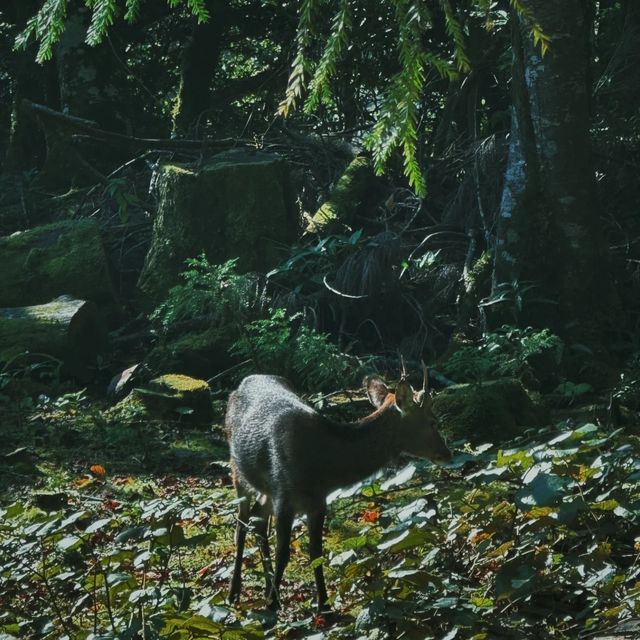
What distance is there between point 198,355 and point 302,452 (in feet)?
17.2

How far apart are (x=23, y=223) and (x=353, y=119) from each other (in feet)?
14.2

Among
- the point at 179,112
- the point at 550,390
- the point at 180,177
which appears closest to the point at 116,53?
the point at 179,112

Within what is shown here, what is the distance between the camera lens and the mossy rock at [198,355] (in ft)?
36.3

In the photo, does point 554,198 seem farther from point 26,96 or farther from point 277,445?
point 26,96

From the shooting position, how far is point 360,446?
6172 mm

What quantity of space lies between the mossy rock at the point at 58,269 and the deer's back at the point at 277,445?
6296 mm

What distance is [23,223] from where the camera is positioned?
14836 millimetres

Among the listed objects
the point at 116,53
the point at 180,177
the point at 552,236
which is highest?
the point at 116,53

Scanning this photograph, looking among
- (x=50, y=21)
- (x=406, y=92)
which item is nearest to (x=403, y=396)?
(x=406, y=92)

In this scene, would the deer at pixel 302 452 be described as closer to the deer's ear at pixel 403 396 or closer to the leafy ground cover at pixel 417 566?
the deer's ear at pixel 403 396

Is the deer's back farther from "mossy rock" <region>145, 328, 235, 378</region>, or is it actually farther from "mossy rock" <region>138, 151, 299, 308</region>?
"mossy rock" <region>138, 151, 299, 308</region>

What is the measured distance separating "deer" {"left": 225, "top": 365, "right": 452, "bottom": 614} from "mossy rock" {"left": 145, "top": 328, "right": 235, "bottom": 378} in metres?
4.42

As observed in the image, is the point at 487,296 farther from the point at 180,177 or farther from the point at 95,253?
the point at 95,253

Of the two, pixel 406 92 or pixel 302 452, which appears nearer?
pixel 406 92
